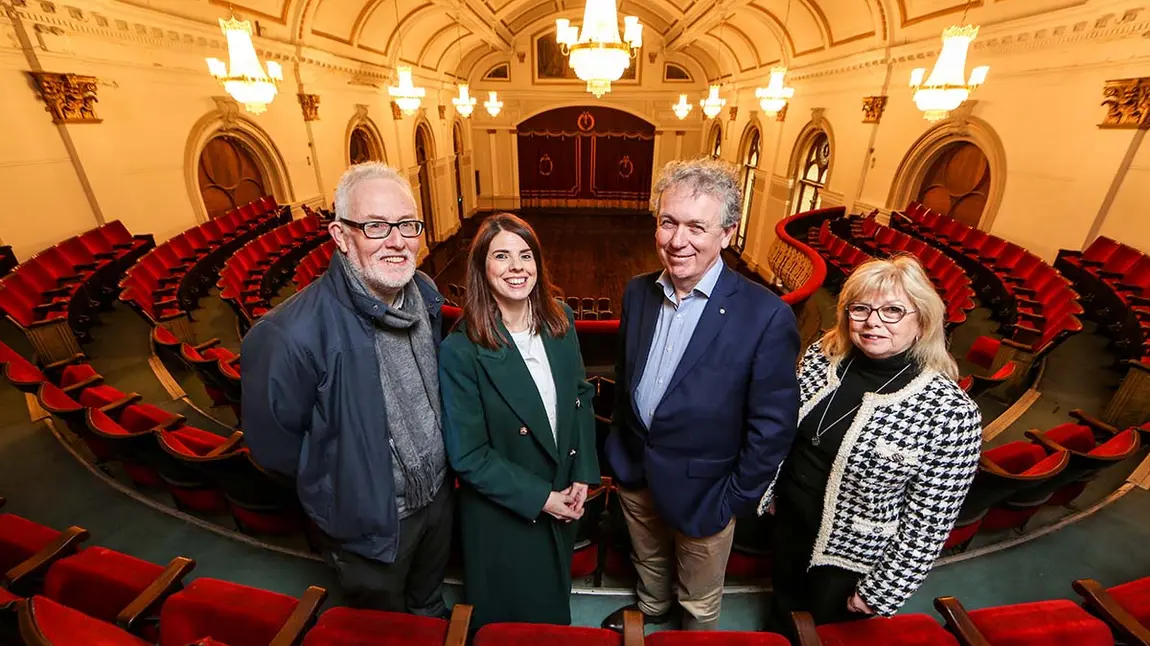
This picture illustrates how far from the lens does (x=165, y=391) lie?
397 cm

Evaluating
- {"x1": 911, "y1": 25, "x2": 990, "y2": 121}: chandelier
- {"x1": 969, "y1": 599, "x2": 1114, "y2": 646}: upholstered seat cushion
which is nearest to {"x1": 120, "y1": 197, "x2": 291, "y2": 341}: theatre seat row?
{"x1": 969, "y1": 599, "x2": 1114, "y2": 646}: upholstered seat cushion

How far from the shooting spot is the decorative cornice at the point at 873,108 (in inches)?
299

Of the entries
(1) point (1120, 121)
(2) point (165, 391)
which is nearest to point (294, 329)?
(2) point (165, 391)

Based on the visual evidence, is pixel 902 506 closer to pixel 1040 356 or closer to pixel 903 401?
pixel 903 401

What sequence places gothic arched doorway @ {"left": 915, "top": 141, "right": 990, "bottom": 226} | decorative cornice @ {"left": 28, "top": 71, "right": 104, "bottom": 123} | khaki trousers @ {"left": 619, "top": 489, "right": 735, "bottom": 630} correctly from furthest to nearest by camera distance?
gothic arched doorway @ {"left": 915, "top": 141, "right": 990, "bottom": 226} → decorative cornice @ {"left": 28, "top": 71, "right": 104, "bottom": 123} → khaki trousers @ {"left": 619, "top": 489, "right": 735, "bottom": 630}

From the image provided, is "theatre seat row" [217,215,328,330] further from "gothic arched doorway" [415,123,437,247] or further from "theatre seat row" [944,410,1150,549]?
"theatre seat row" [944,410,1150,549]

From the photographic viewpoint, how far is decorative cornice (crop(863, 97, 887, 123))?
761 cm

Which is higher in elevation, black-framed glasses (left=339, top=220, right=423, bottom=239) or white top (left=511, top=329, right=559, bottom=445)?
black-framed glasses (left=339, top=220, right=423, bottom=239)

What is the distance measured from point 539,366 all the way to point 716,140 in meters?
16.2

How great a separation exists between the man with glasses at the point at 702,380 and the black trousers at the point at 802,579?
0.17 meters

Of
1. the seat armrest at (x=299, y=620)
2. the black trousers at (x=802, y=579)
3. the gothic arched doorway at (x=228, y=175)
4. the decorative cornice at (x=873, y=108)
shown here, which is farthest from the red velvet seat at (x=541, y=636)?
the decorative cornice at (x=873, y=108)

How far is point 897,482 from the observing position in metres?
1.33

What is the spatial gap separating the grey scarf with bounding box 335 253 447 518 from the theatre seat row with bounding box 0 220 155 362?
4.66 m

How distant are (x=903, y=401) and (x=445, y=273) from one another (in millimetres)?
10606
